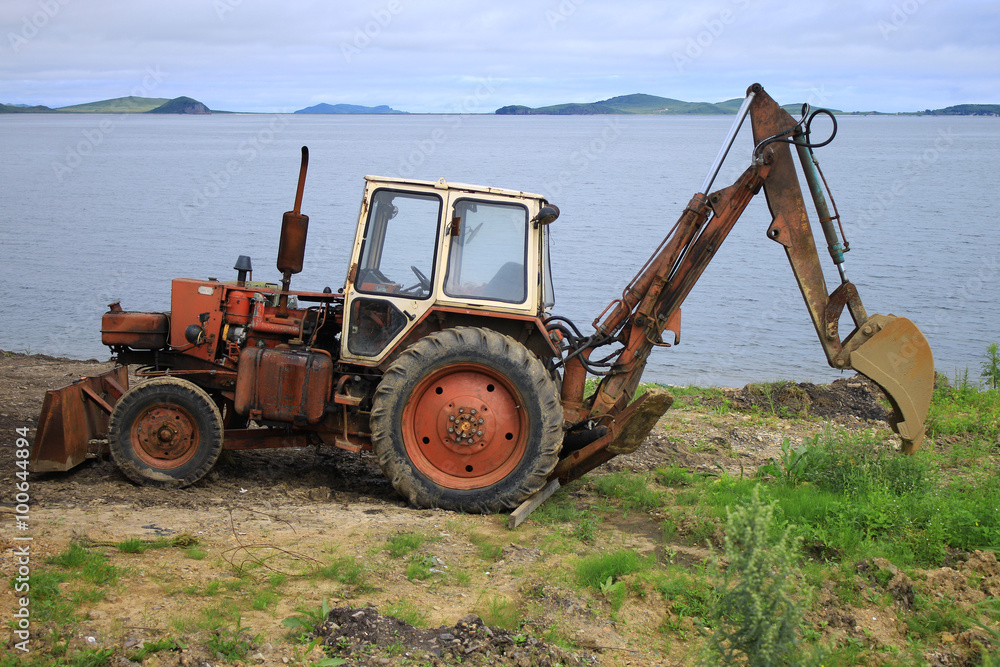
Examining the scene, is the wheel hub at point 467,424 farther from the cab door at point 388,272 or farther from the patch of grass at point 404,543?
the patch of grass at point 404,543

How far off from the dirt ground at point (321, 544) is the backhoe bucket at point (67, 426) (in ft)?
0.54

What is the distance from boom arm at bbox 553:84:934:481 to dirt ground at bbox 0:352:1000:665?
1.04 m

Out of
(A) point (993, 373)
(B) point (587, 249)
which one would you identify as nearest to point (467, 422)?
(A) point (993, 373)

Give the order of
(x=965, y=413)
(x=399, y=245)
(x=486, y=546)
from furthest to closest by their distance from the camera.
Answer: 1. (x=965, y=413)
2. (x=399, y=245)
3. (x=486, y=546)

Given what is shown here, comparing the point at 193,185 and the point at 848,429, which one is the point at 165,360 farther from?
the point at 193,185

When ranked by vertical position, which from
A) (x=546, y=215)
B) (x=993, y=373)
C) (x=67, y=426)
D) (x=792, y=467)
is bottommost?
(x=67, y=426)

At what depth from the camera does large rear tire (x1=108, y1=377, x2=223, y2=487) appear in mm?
6441

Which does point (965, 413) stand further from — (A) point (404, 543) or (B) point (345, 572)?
(B) point (345, 572)

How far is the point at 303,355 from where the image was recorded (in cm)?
652

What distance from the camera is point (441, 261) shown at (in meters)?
6.44

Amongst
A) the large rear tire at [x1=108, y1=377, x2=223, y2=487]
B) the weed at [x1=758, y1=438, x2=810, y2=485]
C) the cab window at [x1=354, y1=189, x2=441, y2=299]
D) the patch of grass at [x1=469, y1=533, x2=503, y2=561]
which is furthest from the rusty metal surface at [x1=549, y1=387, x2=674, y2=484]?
the large rear tire at [x1=108, y1=377, x2=223, y2=487]

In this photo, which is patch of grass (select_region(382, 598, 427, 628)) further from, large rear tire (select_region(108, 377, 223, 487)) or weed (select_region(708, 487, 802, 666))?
large rear tire (select_region(108, 377, 223, 487))

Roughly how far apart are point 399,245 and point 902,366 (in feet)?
12.9

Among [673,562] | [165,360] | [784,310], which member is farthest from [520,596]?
[784,310]
